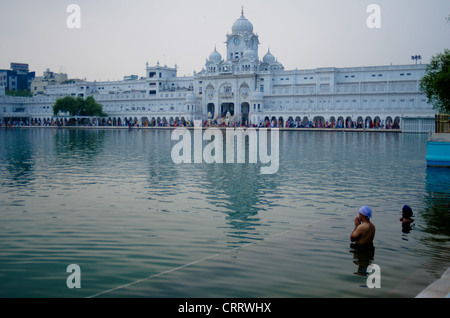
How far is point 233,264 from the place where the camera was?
848cm

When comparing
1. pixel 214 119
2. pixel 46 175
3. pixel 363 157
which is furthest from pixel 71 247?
pixel 214 119

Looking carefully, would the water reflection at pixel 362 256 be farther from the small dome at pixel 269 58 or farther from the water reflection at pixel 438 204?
the small dome at pixel 269 58

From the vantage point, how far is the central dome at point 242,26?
97688 mm

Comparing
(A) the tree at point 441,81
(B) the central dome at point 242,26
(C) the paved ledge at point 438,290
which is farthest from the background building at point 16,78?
(C) the paved ledge at point 438,290

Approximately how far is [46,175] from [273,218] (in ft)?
35.8

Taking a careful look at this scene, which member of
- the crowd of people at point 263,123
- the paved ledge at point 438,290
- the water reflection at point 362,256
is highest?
the crowd of people at point 263,123

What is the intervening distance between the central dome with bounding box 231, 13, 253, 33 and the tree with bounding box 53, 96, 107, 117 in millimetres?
29817

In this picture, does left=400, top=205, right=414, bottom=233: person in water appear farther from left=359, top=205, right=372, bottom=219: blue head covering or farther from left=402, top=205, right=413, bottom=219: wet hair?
left=359, top=205, right=372, bottom=219: blue head covering

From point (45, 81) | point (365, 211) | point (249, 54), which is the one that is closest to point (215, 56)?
point (249, 54)

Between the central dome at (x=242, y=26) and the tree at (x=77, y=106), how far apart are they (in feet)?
97.8

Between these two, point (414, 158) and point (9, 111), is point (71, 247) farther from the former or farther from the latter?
point (9, 111)

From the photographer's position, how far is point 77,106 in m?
92.5

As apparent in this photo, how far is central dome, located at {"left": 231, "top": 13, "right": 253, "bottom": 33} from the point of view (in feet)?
320

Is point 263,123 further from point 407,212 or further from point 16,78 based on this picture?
point 16,78
